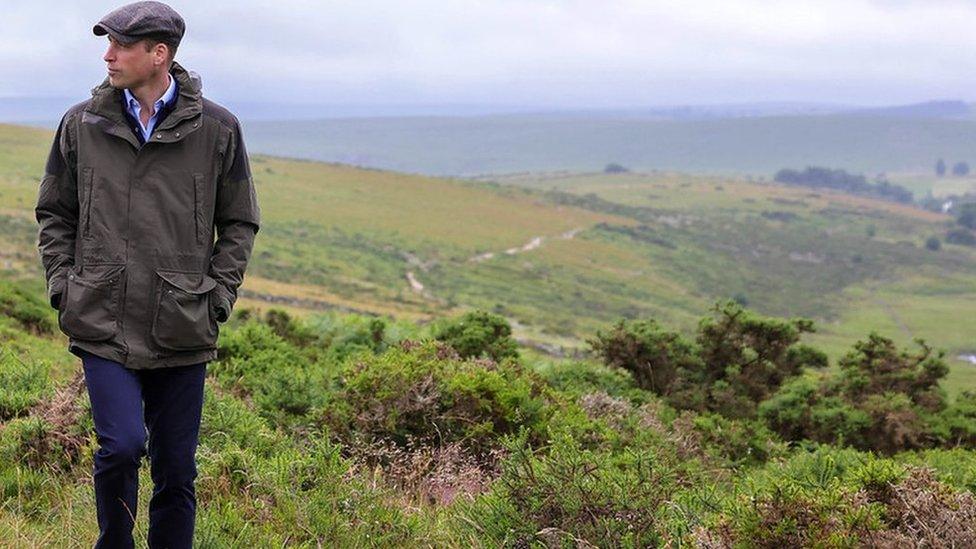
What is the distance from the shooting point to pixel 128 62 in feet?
12.1

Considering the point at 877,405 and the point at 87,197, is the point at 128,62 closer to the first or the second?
the point at 87,197

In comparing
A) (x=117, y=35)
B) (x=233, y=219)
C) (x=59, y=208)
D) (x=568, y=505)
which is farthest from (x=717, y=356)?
(x=117, y=35)

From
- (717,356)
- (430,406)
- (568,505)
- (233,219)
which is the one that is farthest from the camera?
(717,356)

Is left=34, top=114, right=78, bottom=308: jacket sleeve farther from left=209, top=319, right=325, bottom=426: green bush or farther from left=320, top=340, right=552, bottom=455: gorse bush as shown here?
left=209, top=319, right=325, bottom=426: green bush

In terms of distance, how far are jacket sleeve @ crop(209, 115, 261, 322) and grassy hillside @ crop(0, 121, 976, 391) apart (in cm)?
3153

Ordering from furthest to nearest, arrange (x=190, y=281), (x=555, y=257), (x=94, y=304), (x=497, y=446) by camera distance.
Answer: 1. (x=555, y=257)
2. (x=497, y=446)
3. (x=190, y=281)
4. (x=94, y=304)

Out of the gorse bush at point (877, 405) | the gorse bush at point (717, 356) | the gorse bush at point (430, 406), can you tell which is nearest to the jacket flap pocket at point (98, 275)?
the gorse bush at point (430, 406)

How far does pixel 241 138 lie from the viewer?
13.1 ft

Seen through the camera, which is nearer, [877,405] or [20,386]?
[20,386]

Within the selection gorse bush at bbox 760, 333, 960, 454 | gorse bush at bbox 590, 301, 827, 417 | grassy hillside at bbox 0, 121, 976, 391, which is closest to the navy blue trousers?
gorse bush at bbox 760, 333, 960, 454

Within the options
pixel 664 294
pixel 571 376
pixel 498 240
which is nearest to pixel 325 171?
pixel 498 240

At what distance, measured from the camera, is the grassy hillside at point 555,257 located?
58.1m

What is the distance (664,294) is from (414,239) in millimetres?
22965

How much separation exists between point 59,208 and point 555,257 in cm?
8936
